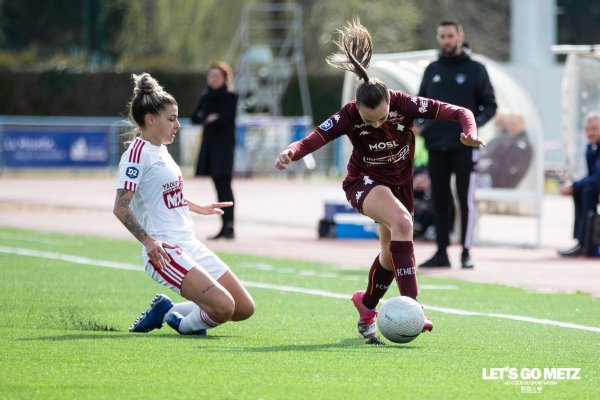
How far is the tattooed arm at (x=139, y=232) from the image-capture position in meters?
8.03

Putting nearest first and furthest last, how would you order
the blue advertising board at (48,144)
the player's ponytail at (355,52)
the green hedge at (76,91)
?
the player's ponytail at (355,52) → the blue advertising board at (48,144) → the green hedge at (76,91)

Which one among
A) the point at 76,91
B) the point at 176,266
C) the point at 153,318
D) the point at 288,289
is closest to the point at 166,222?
the point at 176,266

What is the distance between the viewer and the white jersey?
8.35 m

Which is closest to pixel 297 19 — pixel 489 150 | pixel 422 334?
pixel 489 150

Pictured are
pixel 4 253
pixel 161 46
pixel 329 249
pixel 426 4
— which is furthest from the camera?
pixel 426 4

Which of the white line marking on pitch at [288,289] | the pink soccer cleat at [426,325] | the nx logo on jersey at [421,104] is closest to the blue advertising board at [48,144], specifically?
the white line marking on pitch at [288,289]

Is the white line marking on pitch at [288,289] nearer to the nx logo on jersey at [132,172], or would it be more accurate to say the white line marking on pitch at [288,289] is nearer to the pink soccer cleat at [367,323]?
the pink soccer cleat at [367,323]

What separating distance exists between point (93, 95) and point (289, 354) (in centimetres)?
3613

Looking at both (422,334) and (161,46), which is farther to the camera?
(161,46)

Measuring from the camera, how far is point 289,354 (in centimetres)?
747

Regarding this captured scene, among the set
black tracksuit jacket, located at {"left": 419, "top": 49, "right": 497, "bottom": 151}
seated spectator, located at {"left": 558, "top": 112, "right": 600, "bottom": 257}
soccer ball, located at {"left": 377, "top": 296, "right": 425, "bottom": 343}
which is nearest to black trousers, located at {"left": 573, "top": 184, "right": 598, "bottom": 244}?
seated spectator, located at {"left": 558, "top": 112, "right": 600, "bottom": 257}

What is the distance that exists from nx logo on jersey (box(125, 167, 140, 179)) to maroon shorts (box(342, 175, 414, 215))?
1.39 meters

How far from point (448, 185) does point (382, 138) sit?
5.44 m

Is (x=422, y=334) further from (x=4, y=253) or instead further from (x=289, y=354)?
(x=4, y=253)
